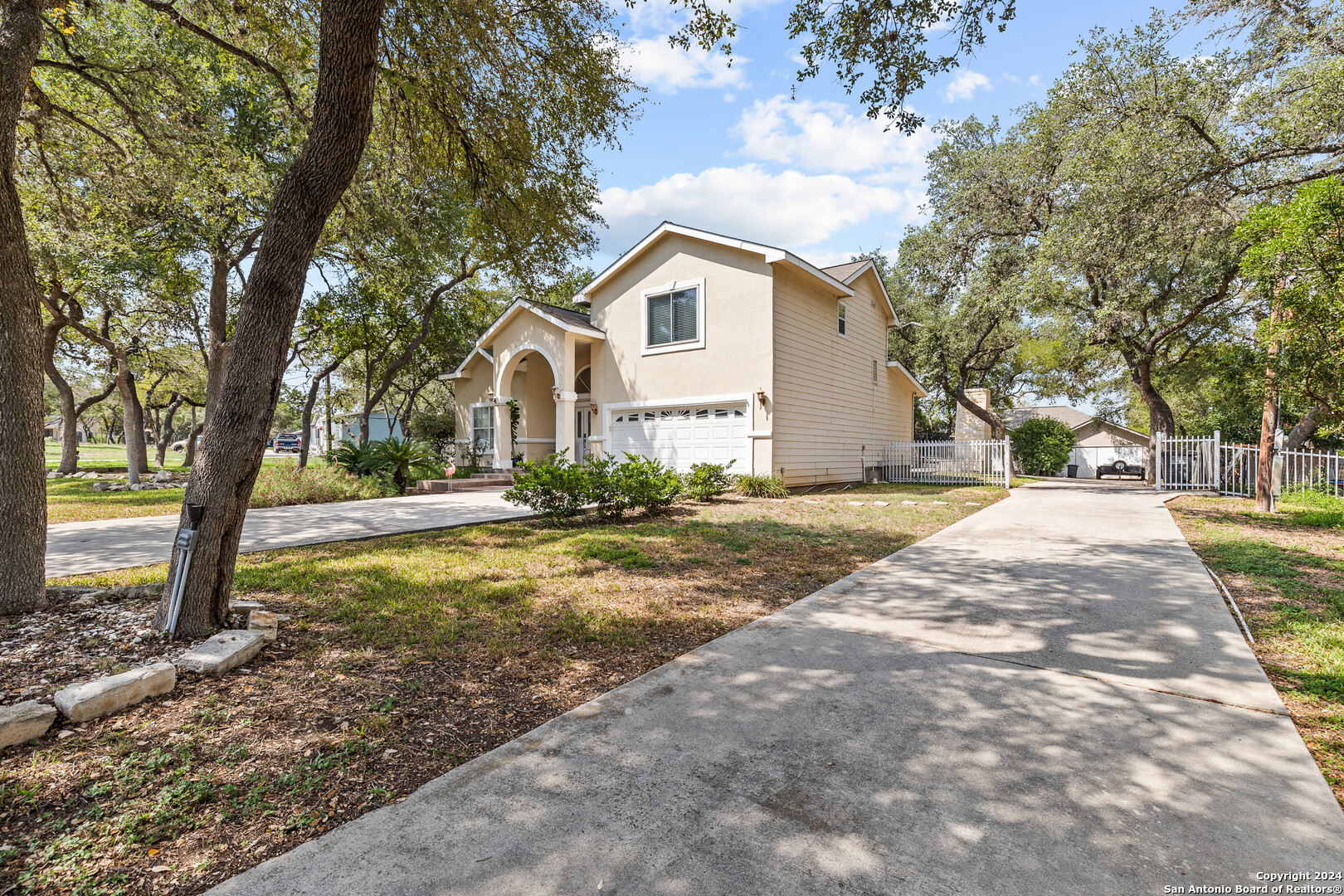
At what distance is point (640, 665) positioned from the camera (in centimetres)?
348

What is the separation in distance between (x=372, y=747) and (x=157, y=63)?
9639 mm

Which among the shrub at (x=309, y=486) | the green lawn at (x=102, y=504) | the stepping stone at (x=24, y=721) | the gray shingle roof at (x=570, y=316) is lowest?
the stepping stone at (x=24, y=721)

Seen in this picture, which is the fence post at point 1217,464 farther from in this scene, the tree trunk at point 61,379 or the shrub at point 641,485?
the tree trunk at point 61,379

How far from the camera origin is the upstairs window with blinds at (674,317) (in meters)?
14.0

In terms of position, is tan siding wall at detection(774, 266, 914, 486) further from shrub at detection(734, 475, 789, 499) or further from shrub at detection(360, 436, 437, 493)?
shrub at detection(360, 436, 437, 493)

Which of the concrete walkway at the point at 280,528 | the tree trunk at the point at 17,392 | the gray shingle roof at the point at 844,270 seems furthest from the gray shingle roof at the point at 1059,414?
the tree trunk at the point at 17,392

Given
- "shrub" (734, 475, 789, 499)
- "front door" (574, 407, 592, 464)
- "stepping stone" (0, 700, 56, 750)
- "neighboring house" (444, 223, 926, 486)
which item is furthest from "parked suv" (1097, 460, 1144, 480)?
"stepping stone" (0, 700, 56, 750)

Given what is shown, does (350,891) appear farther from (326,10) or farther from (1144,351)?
(1144,351)

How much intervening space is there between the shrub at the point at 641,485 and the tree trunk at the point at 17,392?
5.68 meters

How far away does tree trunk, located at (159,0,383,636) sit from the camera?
136 inches

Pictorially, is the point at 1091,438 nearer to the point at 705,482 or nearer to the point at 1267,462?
the point at 1267,462

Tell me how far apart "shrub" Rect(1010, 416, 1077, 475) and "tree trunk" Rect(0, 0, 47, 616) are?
96.9 ft

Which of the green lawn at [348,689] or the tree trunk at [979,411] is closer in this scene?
the green lawn at [348,689]

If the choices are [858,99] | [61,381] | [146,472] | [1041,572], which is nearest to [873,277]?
[858,99]
